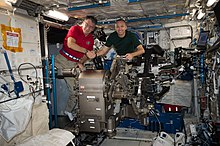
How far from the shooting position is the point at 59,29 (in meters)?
5.07

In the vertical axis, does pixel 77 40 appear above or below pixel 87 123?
above

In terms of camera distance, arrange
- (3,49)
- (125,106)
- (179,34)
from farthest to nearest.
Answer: (179,34) < (125,106) < (3,49)

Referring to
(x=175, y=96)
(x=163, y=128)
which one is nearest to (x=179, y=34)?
(x=175, y=96)

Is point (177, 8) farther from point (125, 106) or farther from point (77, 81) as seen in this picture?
point (77, 81)

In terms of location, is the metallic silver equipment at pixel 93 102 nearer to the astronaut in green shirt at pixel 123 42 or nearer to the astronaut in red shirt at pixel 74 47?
the astronaut in red shirt at pixel 74 47

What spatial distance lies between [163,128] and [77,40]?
315 centimetres

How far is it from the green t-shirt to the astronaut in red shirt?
0.49 meters

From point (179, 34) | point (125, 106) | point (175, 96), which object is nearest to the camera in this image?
point (125, 106)

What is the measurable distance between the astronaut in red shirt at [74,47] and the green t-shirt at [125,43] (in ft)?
1.61

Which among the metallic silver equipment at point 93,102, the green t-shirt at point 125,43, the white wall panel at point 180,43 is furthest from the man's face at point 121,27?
the white wall panel at point 180,43

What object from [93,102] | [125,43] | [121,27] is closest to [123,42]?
[125,43]

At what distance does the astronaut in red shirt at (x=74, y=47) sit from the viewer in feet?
12.8

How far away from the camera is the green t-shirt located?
4.00 m

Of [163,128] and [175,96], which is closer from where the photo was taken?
[163,128]
